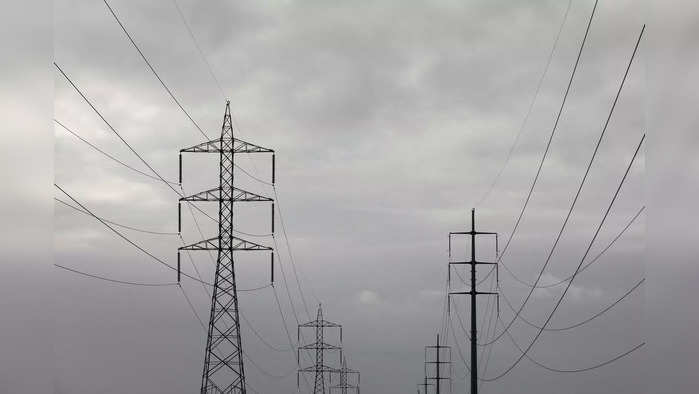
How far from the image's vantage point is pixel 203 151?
38.9 m

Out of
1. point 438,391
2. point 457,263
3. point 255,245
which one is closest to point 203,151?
point 255,245

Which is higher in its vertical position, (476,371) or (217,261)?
(217,261)

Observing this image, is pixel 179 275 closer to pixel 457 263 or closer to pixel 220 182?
pixel 220 182

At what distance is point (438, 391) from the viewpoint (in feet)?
261

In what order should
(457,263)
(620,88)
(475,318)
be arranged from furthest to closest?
(457,263) < (475,318) < (620,88)

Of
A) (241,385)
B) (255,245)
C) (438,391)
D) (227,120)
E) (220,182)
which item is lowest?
(438,391)

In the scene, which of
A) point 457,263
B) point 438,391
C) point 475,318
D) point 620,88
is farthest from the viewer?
point 438,391

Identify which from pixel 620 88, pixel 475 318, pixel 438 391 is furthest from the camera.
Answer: pixel 438 391

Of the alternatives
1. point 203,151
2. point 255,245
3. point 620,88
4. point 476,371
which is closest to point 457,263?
point 476,371

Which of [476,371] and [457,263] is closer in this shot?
[476,371]

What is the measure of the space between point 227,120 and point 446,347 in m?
47.7

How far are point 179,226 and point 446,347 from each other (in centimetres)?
4729

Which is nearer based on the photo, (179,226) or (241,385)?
(241,385)

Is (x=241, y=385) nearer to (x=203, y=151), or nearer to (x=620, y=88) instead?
(x=203, y=151)
